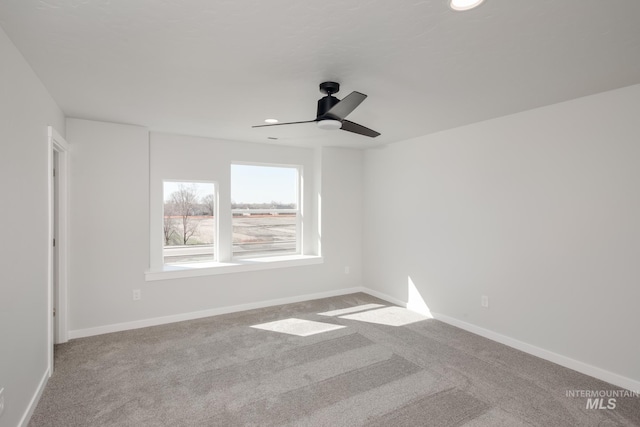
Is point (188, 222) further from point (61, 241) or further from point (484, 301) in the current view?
point (484, 301)

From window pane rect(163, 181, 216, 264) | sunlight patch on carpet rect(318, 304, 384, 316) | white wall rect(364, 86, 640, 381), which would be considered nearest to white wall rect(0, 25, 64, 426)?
window pane rect(163, 181, 216, 264)

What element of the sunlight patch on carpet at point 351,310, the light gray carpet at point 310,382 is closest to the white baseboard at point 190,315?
the light gray carpet at point 310,382

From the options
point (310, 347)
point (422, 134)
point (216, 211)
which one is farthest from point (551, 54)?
point (216, 211)

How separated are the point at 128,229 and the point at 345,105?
121 inches

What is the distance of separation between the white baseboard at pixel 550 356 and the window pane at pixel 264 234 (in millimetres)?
2505

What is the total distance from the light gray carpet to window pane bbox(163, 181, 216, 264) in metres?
1.10

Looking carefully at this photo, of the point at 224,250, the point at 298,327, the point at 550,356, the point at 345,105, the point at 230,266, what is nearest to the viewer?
the point at 345,105

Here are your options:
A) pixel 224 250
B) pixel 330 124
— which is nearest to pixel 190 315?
pixel 224 250

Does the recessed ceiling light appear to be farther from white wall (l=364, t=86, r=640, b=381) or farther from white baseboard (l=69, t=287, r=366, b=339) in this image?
white baseboard (l=69, t=287, r=366, b=339)

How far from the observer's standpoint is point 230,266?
4.41 m

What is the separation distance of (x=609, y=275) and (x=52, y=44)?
434cm

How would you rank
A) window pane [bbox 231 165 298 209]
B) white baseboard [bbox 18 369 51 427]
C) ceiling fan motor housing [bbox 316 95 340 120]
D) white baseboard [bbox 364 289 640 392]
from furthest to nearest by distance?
window pane [bbox 231 165 298 209] < white baseboard [bbox 364 289 640 392] < ceiling fan motor housing [bbox 316 95 340 120] < white baseboard [bbox 18 369 51 427]

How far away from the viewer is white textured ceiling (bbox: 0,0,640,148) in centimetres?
160

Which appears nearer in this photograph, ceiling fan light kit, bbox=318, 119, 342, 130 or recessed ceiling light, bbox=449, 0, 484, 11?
recessed ceiling light, bbox=449, 0, 484, 11
